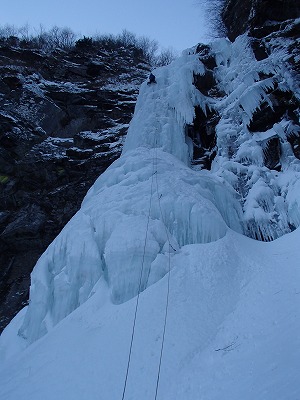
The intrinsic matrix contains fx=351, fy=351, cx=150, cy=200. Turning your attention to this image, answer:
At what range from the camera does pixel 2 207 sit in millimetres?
11906

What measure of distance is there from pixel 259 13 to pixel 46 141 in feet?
28.1

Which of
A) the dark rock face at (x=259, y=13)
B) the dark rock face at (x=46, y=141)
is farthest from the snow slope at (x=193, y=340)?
the dark rock face at (x=259, y=13)

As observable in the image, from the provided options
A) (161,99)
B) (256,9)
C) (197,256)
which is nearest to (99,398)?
(197,256)

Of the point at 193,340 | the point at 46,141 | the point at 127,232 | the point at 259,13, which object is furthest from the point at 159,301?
the point at 46,141

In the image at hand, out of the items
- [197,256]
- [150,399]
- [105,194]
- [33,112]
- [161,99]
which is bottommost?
[150,399]

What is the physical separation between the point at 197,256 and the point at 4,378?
127 inches

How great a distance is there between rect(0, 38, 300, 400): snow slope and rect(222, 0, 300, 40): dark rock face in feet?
20.1

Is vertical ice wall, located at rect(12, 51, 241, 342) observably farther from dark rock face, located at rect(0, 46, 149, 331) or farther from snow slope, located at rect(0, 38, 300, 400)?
dark rock face, located at rect(0, 46, 149, 331)

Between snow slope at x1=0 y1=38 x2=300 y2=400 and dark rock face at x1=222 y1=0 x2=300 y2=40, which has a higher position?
dark rock face at x1=222 y1=0 x2=300 y2=40

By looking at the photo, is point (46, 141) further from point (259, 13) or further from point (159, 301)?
point (159, 301)

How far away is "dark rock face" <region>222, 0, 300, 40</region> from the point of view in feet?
34.4

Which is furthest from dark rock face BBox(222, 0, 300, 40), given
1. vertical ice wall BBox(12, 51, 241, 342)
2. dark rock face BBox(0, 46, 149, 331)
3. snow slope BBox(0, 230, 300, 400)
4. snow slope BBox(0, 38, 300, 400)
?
snow slope BBox(0, 230, 300, 400)

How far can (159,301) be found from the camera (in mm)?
4730

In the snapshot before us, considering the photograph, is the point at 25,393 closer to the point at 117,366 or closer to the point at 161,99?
the point at 117,366
